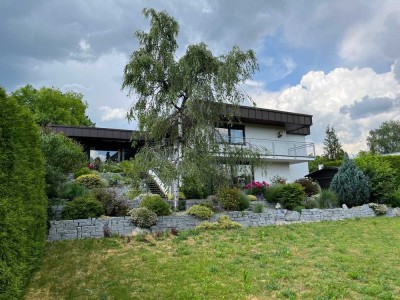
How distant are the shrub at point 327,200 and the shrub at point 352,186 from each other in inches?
26.8

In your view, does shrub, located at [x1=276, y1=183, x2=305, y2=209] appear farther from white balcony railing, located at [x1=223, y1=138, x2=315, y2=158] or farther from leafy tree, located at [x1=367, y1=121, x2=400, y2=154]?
leafy tree, located at [x1=367, y1=121, x2=400, y2=154]

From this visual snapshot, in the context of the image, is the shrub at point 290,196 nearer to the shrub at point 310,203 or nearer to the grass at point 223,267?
the shrub at point 310,203

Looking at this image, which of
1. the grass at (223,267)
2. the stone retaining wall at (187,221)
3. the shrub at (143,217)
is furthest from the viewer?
the shrub at (143,217)

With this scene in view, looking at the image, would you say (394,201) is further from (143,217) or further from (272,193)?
(143,217)

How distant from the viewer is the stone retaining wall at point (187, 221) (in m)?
9.76

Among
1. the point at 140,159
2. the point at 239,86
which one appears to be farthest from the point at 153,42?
the point at 140,159

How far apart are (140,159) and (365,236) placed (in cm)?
804

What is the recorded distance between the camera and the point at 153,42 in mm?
13656

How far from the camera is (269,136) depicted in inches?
950

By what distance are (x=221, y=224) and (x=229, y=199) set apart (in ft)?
5.45

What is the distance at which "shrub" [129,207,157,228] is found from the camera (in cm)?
1052

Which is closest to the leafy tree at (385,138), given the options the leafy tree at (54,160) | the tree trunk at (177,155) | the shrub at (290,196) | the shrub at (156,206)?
the shrub at (290,196)

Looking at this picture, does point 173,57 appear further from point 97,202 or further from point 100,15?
point 97,202

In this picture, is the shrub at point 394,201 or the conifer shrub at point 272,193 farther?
the shrub at point 394,201
